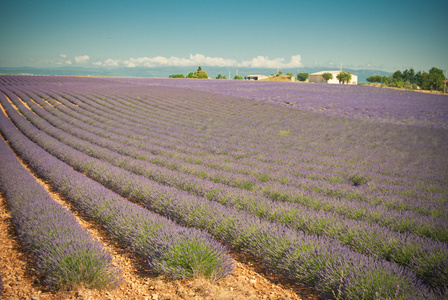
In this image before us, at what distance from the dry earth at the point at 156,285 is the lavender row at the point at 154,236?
4.9 inches

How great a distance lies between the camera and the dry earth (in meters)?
2.60

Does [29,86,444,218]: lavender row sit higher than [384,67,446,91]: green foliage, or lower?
lower

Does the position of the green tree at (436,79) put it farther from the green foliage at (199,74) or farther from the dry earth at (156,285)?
the dry earth at (156,285)

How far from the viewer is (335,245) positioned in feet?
9.79

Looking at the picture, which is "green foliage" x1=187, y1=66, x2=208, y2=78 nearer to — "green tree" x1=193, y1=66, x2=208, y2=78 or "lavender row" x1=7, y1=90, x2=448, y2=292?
"green tree" x1=193, y1=66, x2=208, y2=78

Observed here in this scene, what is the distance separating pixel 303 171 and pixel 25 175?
6.34 meters

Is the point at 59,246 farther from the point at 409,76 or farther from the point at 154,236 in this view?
the point at 409,76

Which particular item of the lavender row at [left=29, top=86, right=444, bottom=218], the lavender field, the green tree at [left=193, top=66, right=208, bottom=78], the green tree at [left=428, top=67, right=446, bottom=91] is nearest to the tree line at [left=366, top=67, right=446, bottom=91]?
the green tree at [left=428, top=67, right=446, bottom=91]

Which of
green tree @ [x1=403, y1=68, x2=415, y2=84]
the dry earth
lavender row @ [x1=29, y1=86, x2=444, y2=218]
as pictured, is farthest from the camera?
green tree @ [x1=403, y1=68, x2=415, y2=84]

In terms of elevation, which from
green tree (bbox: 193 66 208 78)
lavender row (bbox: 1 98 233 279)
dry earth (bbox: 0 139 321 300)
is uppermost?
green tree (bbox: 193 66 208 78)

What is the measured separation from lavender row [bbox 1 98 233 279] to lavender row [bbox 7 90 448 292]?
1.12 m

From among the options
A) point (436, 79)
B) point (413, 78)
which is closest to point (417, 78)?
point (413, 78)

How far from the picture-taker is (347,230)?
3.38m

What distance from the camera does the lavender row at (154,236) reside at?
283 centimetres
